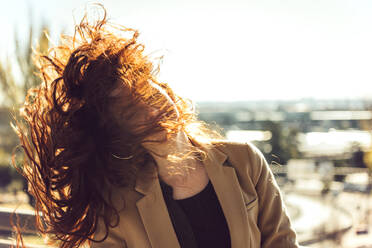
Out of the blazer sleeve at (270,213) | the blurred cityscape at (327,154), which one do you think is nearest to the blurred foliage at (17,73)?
the blurred cityscape at (327,154)

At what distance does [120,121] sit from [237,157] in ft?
1.26

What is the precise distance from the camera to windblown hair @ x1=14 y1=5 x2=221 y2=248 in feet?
2.95

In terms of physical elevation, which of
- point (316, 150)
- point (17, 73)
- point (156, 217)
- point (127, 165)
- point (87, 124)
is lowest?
point (316, 150)

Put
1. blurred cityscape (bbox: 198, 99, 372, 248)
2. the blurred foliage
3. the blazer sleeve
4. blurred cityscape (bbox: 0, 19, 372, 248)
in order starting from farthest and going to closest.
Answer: blurred cityscape (bbox: 198, 99, 372, 248)
blurred cityscape (bbox: 0, 19, 372, 248)
the blurred foliage
the blazer sleeve

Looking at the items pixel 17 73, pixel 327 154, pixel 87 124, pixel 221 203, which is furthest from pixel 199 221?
pixel 327 154

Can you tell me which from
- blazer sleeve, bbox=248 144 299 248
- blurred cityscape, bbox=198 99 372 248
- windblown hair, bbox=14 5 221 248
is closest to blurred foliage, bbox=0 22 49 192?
blurred cityscape, bbox=198 99 372 248

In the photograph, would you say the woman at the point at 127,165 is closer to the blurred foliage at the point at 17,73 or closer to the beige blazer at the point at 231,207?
the beige blazer at the point at 231,207

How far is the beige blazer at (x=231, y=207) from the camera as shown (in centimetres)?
98

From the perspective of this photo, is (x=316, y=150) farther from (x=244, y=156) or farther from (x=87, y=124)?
(x=87, y=124)

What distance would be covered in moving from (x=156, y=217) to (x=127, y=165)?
17 cm

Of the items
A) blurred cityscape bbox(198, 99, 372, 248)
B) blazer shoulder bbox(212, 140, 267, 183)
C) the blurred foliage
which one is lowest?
blurred cityscape bbox(198, 99, 372, 248)

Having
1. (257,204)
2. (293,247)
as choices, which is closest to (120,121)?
(257,204)

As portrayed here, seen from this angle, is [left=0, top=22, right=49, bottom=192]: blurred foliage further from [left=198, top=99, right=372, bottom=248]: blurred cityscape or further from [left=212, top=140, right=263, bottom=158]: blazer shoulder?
[left=212, top=140, right=263, bottom=158]: blazer shoulder

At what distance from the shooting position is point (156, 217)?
3.26 ft
